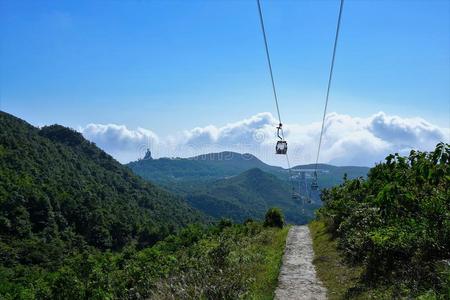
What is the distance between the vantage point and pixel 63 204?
10475cm

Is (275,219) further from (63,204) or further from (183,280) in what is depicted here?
(63,204)

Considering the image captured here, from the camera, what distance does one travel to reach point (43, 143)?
14962 cm

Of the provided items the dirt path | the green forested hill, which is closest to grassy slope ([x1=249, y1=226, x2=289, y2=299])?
the dirt path

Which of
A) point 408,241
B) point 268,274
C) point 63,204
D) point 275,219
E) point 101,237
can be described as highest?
point 408,241

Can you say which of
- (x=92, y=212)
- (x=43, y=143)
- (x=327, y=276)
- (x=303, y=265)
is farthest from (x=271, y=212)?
(x=43, y=143)

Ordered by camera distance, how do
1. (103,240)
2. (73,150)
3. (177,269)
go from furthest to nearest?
1. (73,150)
2. (103,240)
3. (177,269)

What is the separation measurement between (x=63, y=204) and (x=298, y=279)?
101m

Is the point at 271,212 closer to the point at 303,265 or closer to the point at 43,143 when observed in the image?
the point at 303,265

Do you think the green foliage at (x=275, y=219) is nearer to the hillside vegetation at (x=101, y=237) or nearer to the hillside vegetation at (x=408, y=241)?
the hillside vegetation at (x=101, y=237)

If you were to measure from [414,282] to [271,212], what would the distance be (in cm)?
3083

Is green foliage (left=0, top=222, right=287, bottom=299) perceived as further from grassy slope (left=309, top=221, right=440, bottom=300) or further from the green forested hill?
→ the green forested hill

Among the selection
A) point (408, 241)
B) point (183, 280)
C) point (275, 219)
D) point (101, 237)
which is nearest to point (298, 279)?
point (408, 241)

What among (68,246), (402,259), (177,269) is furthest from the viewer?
(68,246)

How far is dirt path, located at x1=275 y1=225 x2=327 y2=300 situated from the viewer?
11.8 metres
